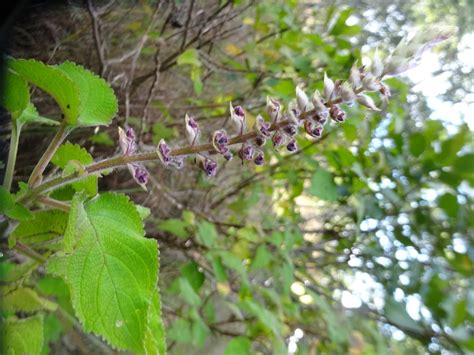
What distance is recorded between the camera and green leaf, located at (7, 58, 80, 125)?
506 mm

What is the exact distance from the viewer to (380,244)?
6.04 ft

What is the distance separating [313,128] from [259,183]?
1.33m

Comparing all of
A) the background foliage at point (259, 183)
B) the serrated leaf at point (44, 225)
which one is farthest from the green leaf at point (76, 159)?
the background foliage at point (259, 183)

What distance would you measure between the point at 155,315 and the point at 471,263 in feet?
4.49

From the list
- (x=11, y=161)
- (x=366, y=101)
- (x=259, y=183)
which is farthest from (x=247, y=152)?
(x=259, y=183)

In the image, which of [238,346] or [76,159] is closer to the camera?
[76,159]

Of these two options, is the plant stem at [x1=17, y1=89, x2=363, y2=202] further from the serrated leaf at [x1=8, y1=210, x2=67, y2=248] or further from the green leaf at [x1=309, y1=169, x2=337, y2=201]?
the green leaf at [x1=309, y1=169, x2=337, y2=201]

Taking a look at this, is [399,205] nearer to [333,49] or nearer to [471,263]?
[471,263]

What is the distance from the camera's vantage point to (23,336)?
0.64 metres

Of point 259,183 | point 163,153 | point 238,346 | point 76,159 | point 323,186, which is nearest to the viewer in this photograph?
point 163,153

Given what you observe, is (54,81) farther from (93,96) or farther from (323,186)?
(323,186)

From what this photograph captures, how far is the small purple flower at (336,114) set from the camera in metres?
0.48

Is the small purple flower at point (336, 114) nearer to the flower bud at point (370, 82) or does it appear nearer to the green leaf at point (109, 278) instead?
the flower bud at point (370, 82)

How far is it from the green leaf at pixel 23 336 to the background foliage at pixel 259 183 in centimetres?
31
